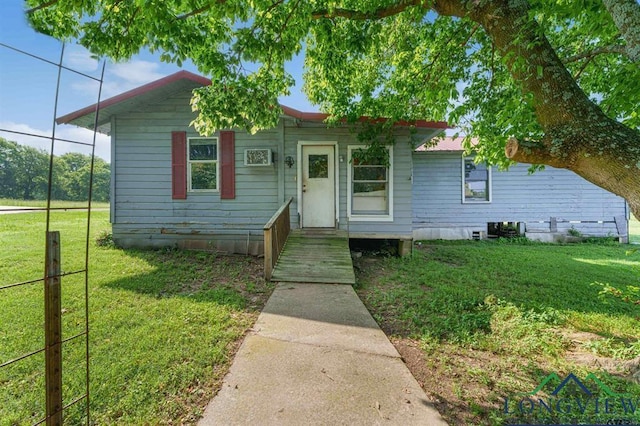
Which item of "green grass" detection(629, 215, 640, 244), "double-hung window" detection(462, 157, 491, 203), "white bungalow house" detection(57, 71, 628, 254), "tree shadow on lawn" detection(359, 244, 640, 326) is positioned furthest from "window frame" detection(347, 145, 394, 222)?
"green grass" detection(629, 215, 640, 244)

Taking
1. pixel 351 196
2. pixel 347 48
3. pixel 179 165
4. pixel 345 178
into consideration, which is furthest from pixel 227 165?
pixel 347 48

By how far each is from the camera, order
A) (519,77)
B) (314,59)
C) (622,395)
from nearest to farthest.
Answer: (622,395) < (519,77) < (314,59)

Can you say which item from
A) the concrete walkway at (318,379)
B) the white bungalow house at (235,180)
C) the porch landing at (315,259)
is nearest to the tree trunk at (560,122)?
the concrete walkway at (318,379)

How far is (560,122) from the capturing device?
7.09ft

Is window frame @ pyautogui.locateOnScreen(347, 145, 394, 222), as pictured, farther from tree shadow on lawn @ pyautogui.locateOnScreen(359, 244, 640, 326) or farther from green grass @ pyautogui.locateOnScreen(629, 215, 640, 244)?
green grass @ pyautogui.locateOnScreen(629, 215, 640, 244)

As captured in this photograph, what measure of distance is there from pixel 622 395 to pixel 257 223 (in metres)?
6.11

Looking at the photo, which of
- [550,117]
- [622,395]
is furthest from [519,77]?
[622,395]

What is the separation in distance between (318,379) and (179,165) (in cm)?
617

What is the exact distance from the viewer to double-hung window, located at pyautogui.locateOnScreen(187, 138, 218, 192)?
693 cm

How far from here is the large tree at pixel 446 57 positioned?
6.98ft

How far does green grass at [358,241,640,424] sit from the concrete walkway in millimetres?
280

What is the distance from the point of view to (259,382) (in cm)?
220

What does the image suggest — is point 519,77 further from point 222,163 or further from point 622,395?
point 222,163

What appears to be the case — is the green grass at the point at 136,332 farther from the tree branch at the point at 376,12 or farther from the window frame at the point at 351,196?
the tree branch at the point at 376,12
